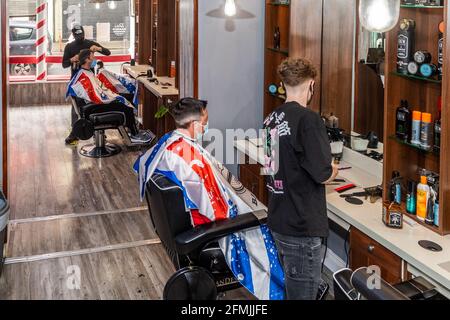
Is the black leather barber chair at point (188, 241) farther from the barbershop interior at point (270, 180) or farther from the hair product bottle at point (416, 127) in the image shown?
the hair product bottle at point (416, 127)

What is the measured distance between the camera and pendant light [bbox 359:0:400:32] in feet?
6.80

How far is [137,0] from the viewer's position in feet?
27.6

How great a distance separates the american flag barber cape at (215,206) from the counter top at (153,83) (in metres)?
2.98

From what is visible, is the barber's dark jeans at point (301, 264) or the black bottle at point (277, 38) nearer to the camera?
the barber's dark jeans at point (301, 264)

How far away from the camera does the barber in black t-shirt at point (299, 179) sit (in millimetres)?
2100

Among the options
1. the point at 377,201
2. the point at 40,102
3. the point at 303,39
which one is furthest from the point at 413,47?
the point at 40,102

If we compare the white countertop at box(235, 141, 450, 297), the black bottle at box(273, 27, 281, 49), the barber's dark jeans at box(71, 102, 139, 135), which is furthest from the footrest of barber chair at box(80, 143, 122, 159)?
the white countertop at box(235, 141, 450, 297)

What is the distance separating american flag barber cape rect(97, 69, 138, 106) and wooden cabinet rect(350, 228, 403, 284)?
4.73 m

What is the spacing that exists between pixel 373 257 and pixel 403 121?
2.19ft

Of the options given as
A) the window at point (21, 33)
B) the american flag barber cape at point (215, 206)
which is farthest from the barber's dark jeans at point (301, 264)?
the window at point (21, 33)

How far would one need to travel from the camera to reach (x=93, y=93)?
20.1ft

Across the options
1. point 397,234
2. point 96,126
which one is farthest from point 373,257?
point 96,126

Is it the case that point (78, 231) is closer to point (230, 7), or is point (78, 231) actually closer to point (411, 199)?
point (230, 7)
